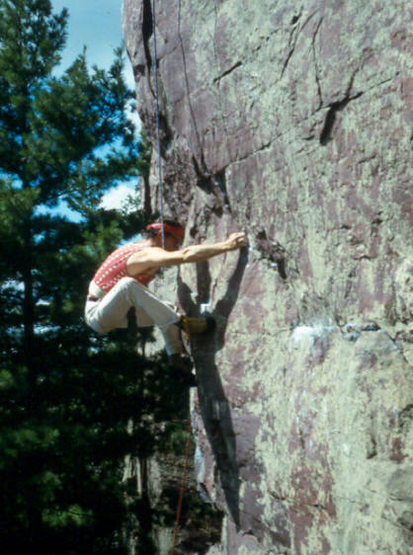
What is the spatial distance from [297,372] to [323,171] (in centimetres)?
112

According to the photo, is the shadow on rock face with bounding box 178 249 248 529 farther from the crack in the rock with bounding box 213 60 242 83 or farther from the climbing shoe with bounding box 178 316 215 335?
the crack in the rock with bounding box 213 60 242 83

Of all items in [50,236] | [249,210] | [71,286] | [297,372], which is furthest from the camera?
[50,236]

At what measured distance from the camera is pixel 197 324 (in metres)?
3.99

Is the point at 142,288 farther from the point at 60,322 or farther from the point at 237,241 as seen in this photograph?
the point at 60,322

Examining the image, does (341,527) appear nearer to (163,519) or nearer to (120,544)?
(120,544)

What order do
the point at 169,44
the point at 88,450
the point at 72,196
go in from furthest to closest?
the point at 72,196 → the point at 88,450 → the point at 169,44

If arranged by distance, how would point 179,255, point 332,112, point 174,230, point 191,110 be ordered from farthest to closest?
1. point 174,230
2. point 191,110
3. point 179,255
4. point 332,112

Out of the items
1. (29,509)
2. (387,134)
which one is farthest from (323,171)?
(29,509)

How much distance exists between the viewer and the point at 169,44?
4.27 m

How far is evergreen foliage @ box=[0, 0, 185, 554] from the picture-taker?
5906 mm

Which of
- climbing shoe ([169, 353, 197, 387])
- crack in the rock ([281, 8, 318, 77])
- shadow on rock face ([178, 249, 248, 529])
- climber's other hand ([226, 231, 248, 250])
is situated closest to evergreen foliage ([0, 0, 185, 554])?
climbing shoe ([169, 353, 197, 387])

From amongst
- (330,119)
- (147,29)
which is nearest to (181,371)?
(330,119)

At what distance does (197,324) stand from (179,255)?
1.95 ft

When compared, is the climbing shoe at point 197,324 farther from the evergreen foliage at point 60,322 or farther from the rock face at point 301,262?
the evergreen foliage at point 60,322
